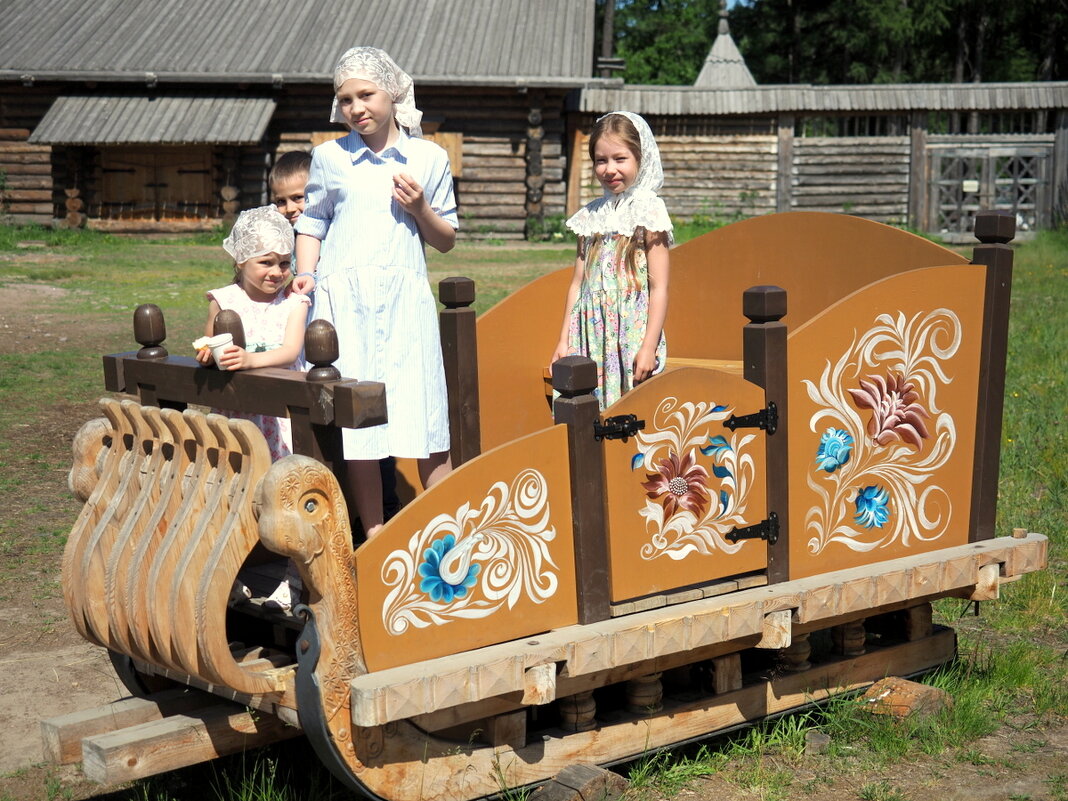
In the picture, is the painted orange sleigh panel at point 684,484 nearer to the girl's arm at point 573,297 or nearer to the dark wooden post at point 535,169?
the girl's arm at point 573,297

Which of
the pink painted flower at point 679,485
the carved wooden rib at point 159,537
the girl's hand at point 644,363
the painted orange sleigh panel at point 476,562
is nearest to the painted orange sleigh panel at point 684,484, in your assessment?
the pink painted flower at point 679,485

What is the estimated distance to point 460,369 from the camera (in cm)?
414

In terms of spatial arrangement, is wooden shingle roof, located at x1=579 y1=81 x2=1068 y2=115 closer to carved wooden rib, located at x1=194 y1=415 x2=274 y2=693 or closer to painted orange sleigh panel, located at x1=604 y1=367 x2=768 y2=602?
painted orange sleigh panel, located at x1=604 y1=367 x2=768 y2=602

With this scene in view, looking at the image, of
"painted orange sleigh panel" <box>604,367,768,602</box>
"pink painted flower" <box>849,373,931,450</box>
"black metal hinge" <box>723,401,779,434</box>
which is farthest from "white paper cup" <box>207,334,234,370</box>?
"pink painted flower" <box>849,373,931,450</box>

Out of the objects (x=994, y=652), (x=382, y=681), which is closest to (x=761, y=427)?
(x=382, y=681)

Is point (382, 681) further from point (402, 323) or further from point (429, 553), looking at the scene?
point (402, 323)

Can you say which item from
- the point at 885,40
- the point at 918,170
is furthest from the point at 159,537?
the point at 885,40

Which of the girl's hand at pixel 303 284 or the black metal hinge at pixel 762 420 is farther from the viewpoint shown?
the girl's hand at pixel 303 284

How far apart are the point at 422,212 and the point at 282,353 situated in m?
0.55

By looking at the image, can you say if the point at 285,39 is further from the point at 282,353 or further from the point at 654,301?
the point at 282,353

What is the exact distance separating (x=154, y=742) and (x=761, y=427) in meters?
1.62

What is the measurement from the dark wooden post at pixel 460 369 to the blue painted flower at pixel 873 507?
126 cm

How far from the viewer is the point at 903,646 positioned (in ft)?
12.7

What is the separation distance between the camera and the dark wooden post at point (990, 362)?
3725 millimetres
